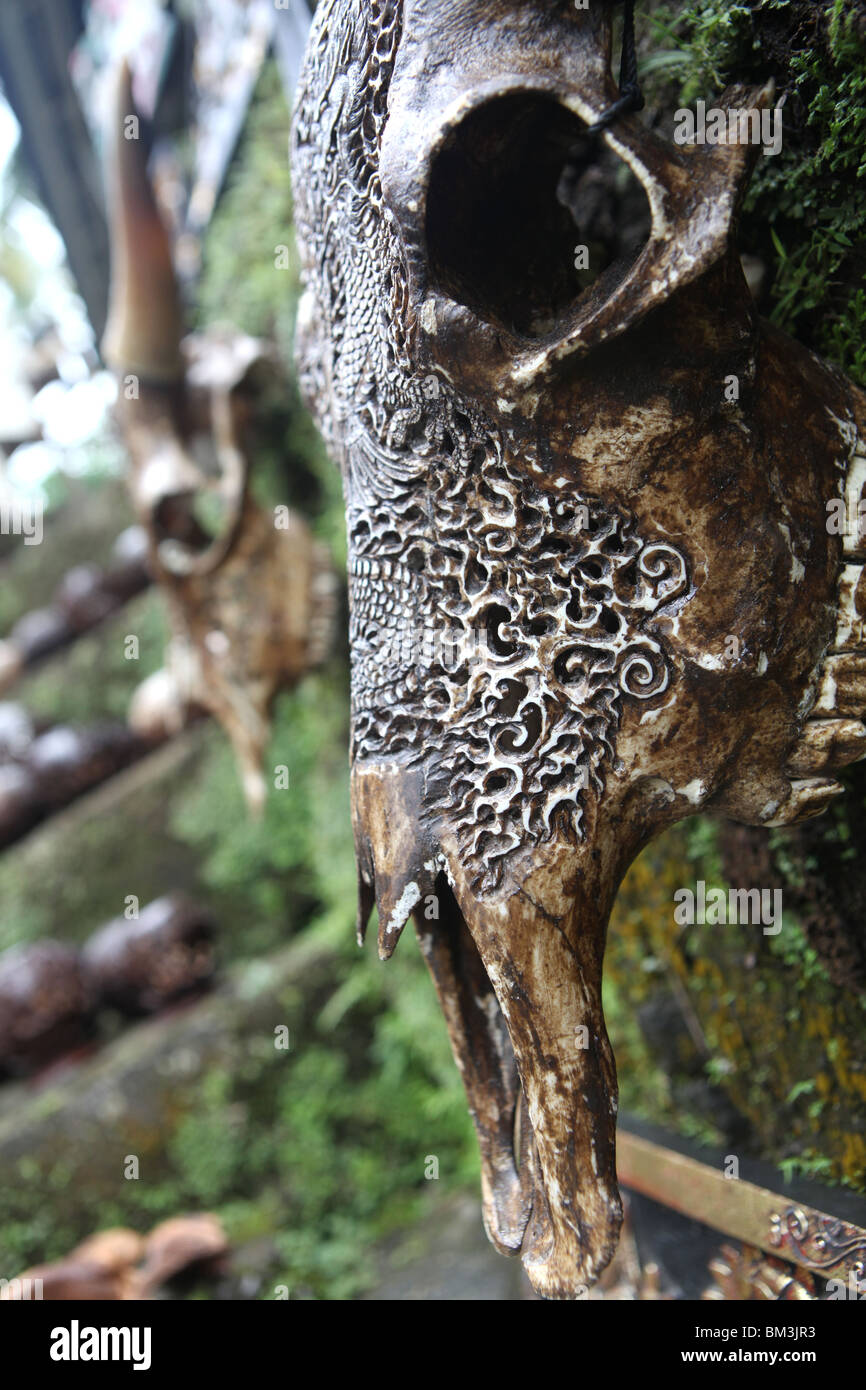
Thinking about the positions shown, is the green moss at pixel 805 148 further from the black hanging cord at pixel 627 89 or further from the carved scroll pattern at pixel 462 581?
the carved scroll pattern at pixel 462 581

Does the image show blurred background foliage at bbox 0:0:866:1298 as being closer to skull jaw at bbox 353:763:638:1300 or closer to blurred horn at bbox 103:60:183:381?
blurred horn at bbox 103:60:183:381

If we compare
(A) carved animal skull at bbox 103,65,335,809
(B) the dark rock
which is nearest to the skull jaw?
(A) carved animal skull at bbox 103,65,335,809

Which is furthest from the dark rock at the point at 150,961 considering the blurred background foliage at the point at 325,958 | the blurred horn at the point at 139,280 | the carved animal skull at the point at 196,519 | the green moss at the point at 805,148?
the green moss at the point at 805,148

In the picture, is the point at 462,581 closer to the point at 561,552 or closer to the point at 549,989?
the point at 561,552
